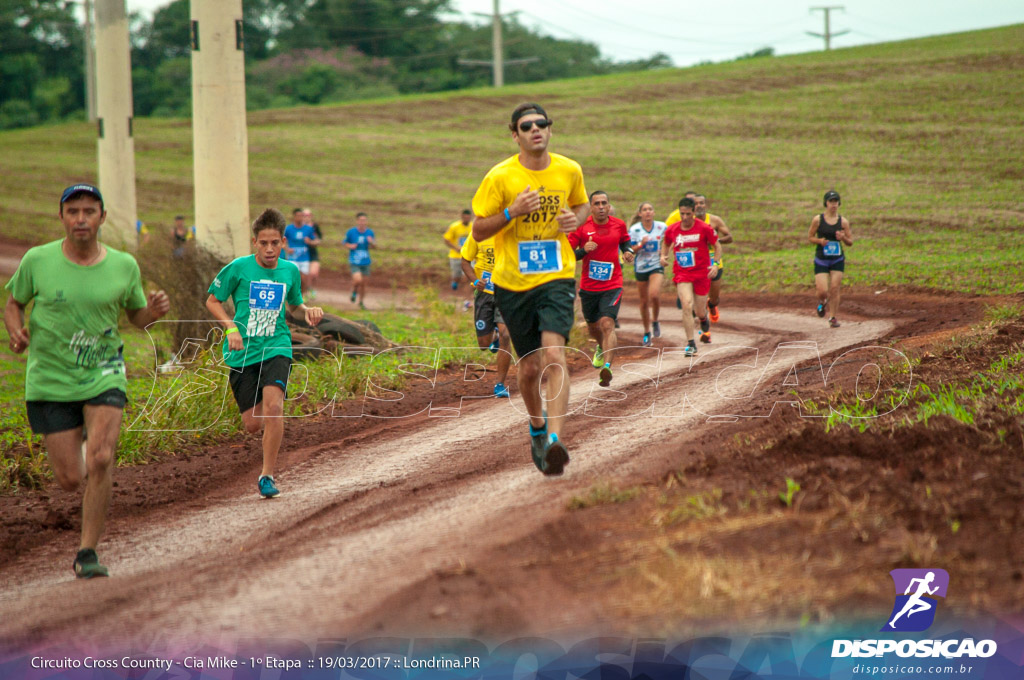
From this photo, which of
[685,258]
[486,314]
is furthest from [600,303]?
[685,258]

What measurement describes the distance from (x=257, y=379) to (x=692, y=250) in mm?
7875

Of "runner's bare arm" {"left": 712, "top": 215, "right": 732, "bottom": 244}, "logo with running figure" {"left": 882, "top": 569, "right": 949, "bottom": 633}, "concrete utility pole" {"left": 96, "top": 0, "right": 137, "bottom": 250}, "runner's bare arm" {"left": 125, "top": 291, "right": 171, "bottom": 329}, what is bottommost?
"logo with running figure" {"left": 882, "top": 569, "right": 949, "bottom": 633}

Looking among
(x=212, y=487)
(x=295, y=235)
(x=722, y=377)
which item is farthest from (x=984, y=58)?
(x=212, y=487)

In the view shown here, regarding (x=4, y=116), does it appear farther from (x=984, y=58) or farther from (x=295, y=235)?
(x=984, y=58)

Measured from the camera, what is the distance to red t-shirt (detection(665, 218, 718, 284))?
1311 cm

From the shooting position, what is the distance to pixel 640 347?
45.5ft

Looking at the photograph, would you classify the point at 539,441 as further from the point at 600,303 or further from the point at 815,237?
the point at 815,237

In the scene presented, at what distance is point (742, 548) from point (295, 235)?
17694 mm

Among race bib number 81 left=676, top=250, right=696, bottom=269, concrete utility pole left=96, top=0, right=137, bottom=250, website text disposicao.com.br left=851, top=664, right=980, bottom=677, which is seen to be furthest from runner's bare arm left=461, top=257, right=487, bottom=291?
concrete utility pole left=96, top=0, right=137, bottom=250

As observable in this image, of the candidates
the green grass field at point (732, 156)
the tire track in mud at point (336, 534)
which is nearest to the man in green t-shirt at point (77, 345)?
the tire track in mud at point (336, 534)

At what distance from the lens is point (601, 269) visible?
11.0 m

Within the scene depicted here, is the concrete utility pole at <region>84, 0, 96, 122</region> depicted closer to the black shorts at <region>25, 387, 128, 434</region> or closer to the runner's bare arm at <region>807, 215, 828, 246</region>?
the runner's bare arm at <region>807, 215, 828, 246</region>

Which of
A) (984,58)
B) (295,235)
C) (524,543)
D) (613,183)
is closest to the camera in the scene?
(524,543)

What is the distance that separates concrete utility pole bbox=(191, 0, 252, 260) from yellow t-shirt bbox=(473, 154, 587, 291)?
813cm
